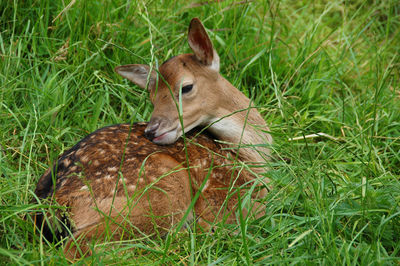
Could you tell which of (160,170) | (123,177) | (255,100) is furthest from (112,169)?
(255,100)

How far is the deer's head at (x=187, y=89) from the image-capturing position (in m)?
3.63

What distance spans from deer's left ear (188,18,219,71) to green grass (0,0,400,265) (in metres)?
0.28

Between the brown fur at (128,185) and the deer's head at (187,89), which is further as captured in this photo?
the deer's head at (187,89)

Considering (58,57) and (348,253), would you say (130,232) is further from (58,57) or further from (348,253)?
(58,57)

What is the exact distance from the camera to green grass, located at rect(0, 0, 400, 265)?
9.69 ft

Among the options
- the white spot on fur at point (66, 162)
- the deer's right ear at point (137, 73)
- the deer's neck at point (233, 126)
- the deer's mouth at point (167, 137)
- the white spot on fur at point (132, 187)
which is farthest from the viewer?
the deer's right ear at point (137, 73)

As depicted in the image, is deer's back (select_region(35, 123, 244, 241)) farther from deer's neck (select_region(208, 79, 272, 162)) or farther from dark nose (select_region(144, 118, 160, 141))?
deer's neck (select_region(208, 79, 272, 162))

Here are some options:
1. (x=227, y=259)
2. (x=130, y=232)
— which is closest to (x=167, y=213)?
(x=130, y=232)

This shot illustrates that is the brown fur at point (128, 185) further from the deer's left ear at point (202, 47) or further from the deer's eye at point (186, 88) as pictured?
the deer's left ear at point (202, 47)

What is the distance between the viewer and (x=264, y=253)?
2994 millimetres

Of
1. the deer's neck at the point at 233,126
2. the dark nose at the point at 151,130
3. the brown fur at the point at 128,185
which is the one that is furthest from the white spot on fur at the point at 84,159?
the deer's neck at the point at 233,126

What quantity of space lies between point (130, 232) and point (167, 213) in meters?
0.31

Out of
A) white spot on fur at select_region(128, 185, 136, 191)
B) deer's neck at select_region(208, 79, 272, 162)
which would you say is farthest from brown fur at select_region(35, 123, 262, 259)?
deer's neck at select_region(208, 79, 272, 162)

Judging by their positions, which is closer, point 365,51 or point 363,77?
point 363,77
